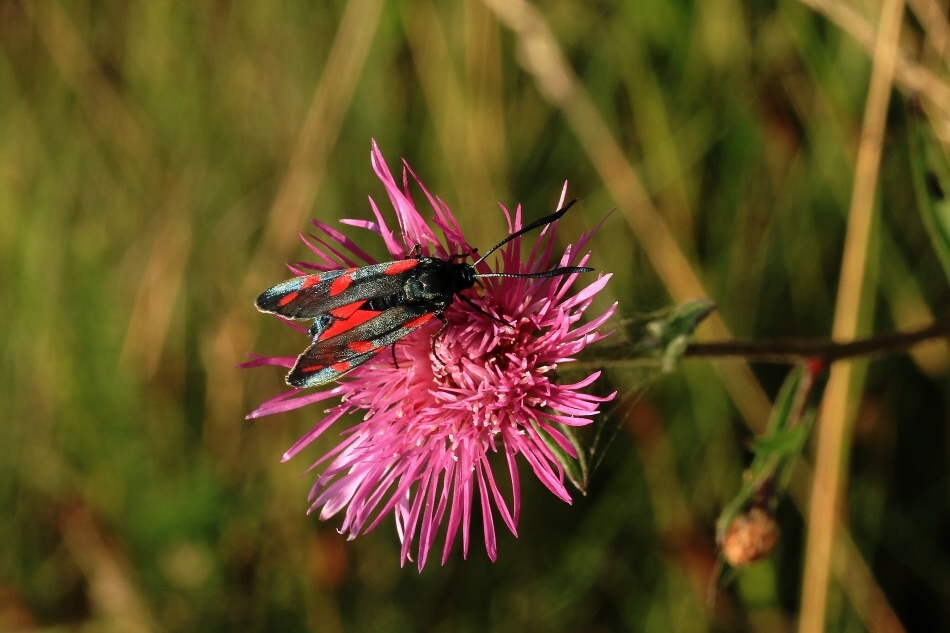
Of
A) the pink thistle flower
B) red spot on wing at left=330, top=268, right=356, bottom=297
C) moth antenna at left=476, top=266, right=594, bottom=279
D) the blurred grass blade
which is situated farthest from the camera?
the blurred grass blade

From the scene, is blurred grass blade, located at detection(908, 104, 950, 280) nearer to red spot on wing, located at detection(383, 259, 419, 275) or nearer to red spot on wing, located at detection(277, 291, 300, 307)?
red spot on wing, located at detection(383, 259, 419, 275)

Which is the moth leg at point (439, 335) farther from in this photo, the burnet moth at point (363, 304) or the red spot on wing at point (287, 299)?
the red spot on wing at point (287, 299)

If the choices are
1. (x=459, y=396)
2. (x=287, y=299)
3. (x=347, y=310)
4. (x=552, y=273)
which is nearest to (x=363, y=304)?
(x=347, y=310)

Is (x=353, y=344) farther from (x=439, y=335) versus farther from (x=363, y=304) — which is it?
(x=439, y=335)

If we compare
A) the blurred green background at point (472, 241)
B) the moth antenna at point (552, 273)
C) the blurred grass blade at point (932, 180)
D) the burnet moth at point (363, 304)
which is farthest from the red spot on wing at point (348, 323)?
the blurred grass blade at point (932, 180)

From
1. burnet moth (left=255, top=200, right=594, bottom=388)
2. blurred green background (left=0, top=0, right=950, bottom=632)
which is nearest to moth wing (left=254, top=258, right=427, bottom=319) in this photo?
burnet moth (left=255, top=200, right=594, bottom=388)

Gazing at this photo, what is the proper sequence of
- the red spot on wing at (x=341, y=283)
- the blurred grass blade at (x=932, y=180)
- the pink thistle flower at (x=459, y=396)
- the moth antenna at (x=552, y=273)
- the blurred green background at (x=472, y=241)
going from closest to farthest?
the moth antenna at (x=552, y=273), the pink thistle flower at (x=459, y=396), the red spot on wing at (x=341, y=283), the blurred grass blade at (x=932, y=180), the blurred green background at (x=472, y=241)
